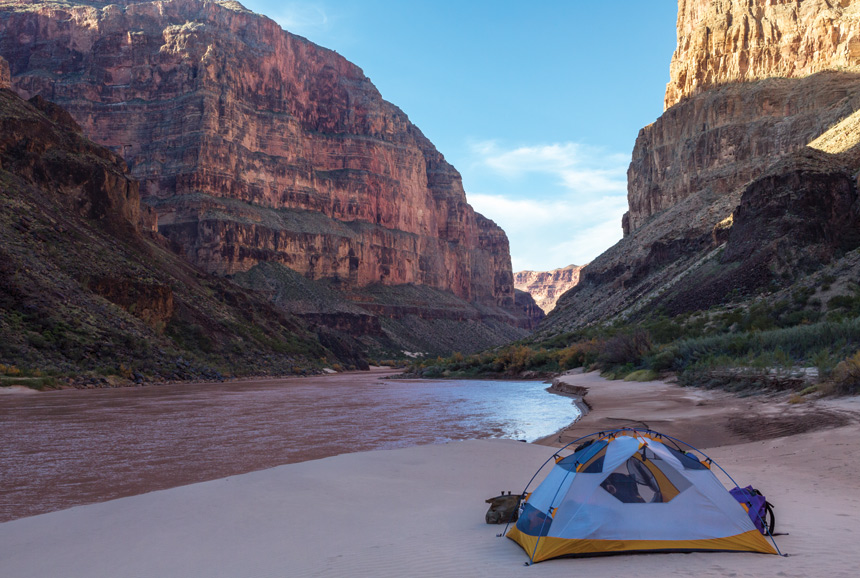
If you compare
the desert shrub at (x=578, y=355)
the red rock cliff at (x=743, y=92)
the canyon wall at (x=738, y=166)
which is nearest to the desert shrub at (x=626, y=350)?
the desert shrub at (x=578, y=355)

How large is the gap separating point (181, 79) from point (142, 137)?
1450 centimetres

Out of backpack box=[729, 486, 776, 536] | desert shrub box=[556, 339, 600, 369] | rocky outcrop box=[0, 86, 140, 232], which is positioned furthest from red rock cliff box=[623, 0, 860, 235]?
backpack box=[729, 486, 776, 536]

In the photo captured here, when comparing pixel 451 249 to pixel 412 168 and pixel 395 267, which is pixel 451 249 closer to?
pixel 412 168

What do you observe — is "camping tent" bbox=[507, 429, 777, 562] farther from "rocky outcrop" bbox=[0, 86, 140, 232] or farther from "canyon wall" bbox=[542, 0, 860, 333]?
"rocky outcrop" bbox=[0, 86, 140, 232]

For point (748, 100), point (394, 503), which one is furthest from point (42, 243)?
point (748, 100)

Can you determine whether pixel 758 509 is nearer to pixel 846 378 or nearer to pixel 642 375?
pixel 846 378

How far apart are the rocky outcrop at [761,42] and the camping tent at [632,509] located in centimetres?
6721

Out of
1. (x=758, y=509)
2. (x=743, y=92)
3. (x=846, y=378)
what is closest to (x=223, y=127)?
(x=743, y=92)

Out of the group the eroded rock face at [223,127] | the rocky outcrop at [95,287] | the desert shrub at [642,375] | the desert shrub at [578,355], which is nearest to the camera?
the desert shrub at [642,375]

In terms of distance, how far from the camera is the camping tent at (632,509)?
668cm

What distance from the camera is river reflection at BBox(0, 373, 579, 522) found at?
11.3m

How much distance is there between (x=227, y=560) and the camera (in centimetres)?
655

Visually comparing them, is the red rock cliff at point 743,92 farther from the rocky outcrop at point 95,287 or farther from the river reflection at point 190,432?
the rocky outcrop at point 95,287

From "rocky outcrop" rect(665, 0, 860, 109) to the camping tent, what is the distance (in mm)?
67207
